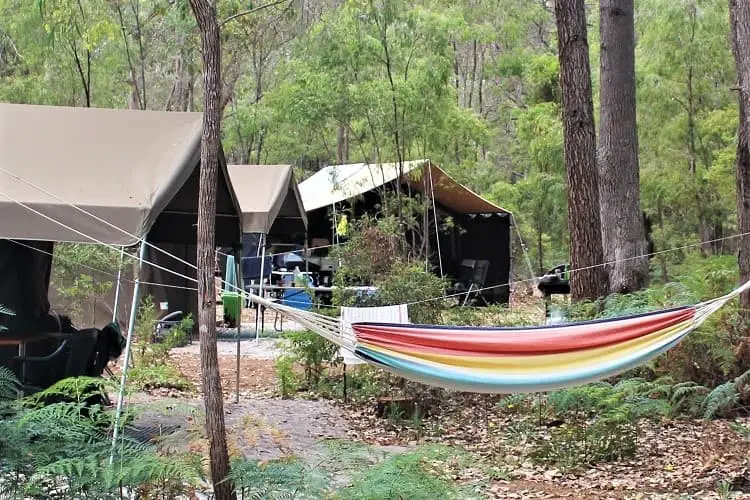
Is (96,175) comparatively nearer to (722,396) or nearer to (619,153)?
(722,396)

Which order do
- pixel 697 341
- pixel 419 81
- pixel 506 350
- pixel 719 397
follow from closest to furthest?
pixel 506 350 → pixel 719 397 → pixel 697 341 → pixel 419 81

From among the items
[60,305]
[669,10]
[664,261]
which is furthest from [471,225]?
[60,305]

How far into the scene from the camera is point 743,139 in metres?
5.74

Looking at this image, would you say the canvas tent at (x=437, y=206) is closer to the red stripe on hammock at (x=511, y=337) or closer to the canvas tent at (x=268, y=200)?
the canvas tent at (x=268, y=200)

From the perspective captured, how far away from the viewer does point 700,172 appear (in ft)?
45.6

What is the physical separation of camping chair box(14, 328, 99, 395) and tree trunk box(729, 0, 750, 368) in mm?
4042

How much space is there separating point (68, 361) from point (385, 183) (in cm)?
789

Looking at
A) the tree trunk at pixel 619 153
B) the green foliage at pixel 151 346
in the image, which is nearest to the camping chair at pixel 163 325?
the green foliage at pixel 151 346

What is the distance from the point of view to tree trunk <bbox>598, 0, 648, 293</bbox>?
25.9 feet

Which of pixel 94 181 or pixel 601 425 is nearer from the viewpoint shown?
pixel 94 181

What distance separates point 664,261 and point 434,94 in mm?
5271

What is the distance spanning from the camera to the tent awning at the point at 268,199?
9602 mm

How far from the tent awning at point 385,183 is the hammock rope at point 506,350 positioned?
8.02 m

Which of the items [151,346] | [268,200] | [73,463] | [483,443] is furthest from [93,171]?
[268,200]
